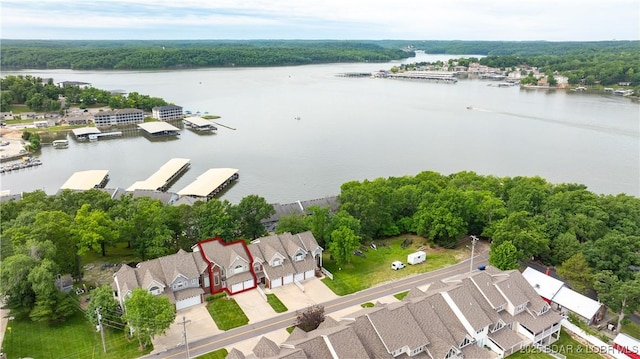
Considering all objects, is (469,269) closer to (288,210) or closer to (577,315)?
(577,315)

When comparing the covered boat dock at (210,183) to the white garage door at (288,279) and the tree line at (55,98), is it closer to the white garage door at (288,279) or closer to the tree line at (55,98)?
the white garage door at (288,279)

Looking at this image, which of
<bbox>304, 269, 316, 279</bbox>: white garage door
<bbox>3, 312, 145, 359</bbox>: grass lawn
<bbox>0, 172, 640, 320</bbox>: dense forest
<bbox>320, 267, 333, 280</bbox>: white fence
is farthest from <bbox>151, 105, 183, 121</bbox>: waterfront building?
<bbox>304, 269, 316, 279</bbox>: white garage door

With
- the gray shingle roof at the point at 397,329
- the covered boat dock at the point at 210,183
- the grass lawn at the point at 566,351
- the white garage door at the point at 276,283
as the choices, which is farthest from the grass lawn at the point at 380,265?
the covered boat dock at the point at 210,183

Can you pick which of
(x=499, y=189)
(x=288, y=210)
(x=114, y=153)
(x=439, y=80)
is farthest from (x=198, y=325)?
(x=439, y=80)

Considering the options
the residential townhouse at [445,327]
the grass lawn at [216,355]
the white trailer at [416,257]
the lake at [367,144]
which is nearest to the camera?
the residential townhouse at [445,327]

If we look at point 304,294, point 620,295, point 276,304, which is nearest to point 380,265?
point 304,294

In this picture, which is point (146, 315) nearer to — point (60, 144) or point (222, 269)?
point (222, 269)
